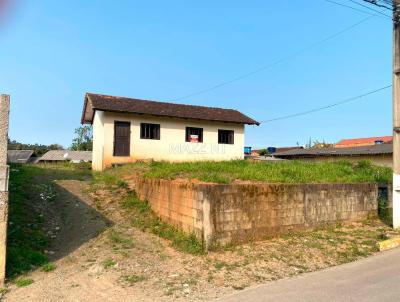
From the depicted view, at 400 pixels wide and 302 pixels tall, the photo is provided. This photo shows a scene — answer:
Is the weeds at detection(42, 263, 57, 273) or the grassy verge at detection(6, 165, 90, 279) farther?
the grassy verge at detection(6, 165, 90, 279)

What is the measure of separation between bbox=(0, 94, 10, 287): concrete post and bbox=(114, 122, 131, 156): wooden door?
12385mm

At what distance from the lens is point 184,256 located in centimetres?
688

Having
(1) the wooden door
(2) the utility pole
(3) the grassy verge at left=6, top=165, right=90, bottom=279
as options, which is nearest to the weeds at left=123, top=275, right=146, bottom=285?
(3) the grassy verge at left=6, top=165, right=90, bottom=279

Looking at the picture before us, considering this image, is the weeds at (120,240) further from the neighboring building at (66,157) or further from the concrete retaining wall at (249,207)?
the neighboring building at (66,157)

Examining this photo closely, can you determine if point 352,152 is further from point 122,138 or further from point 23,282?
point 23,282

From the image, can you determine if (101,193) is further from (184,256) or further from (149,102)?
(149,102)

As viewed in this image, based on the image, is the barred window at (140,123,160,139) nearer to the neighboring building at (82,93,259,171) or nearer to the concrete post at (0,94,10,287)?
the neighboring building at (82,93,259,171)

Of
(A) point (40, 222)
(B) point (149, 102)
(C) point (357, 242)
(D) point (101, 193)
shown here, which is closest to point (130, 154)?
(B) point (149, 102)

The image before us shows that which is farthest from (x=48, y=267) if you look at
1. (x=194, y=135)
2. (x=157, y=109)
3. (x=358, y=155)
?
(x=358, y=155)

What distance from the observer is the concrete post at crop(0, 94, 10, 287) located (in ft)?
18.8

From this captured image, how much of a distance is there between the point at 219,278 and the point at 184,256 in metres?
1.28

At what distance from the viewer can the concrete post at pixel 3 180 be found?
5742mm

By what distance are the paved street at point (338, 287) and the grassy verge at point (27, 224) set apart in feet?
12.8

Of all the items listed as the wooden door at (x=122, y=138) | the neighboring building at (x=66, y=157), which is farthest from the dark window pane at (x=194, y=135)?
the neighboring building at (x=66, y=157)
